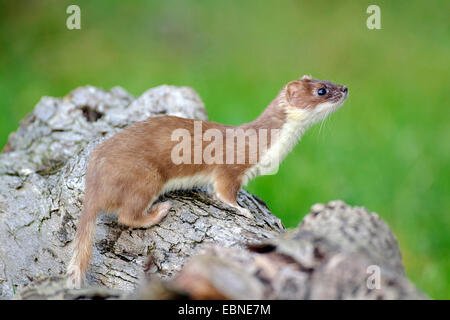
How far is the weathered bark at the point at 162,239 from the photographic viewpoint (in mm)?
2320

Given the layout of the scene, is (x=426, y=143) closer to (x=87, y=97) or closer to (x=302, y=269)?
(x=87, y=97)

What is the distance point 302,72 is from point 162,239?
6800 millimetres

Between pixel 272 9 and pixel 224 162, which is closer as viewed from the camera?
pixel 224 162

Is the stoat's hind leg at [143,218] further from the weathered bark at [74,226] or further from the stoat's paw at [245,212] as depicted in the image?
the stoat's paw at [245,212]

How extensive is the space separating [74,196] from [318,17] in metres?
8.43

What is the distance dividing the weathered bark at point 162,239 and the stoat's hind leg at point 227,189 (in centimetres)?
7

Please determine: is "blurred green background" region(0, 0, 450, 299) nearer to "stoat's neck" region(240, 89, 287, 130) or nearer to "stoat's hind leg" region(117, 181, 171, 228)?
"stoat's neck" region(240, 89, 287, 130)

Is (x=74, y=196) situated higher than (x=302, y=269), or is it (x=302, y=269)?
(x=74, y=196)

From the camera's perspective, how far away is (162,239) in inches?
134

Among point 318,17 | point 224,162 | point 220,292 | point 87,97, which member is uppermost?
point 318,17

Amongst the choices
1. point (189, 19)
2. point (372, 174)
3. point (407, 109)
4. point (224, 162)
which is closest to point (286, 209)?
point (372, 174)

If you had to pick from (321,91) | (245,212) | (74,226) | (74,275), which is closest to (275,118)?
(321,91)

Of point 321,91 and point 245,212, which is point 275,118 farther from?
point 245,212

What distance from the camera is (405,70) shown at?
10.0 m
